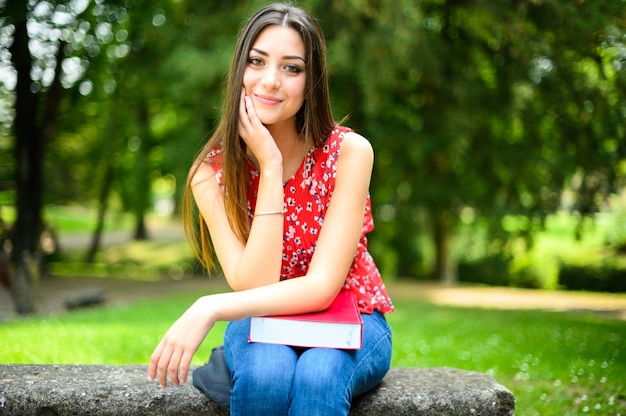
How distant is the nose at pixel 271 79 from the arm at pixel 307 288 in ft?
1.21

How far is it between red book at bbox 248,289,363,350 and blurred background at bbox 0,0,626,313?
16.6 ft

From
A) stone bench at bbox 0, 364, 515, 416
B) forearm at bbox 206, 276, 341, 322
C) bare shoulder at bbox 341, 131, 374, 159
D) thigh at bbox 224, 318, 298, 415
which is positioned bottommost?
stone bench at bbox 0, 364, 515, 416

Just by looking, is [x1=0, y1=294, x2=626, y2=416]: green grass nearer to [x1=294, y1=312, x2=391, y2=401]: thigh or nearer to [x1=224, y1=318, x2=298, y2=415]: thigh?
[x1=294, y1=312, x2=391, y2=401]: thigh

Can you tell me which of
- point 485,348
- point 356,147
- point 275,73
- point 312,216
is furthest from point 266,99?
point 485,348

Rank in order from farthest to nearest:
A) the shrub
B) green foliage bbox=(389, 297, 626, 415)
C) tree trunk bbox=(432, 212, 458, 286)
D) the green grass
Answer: the shrub → tree trunk bbox=(432, 212, 458, 286) → the green grass → green foliage bbox=(389, 297, 626, 415)

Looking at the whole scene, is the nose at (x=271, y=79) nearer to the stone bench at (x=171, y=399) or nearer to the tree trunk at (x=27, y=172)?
the stone bench at (x=171, y=399)

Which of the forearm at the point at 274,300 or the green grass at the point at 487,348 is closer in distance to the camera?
the forearm at the point at 274,300

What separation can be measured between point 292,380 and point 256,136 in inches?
38.0

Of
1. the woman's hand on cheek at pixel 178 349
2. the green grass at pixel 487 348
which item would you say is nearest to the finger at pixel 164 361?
the woman's hand on cheek at pixel 178 349

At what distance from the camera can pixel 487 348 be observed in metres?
5.92

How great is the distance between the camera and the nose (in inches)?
99.7

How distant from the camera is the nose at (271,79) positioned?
2.53 metres

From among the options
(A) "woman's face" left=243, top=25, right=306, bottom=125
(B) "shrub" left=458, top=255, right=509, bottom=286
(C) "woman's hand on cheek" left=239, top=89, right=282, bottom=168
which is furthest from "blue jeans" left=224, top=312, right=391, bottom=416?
(B) "shrub" left=458, top=255, right=509, bottom=286

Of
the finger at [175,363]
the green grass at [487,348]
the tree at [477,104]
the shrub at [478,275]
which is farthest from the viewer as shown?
the shrub at [478,275]
